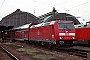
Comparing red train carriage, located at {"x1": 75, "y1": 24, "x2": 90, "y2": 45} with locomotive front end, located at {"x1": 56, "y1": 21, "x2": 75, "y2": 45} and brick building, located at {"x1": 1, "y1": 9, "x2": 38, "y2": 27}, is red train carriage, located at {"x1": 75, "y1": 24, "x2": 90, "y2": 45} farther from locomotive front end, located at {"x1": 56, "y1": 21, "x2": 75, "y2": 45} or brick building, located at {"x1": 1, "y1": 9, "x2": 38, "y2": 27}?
brick building, located at {"x1": 1, "y1": 9, "x2": 38, "y2": 27}

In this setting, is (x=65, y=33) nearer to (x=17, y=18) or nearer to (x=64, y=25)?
(x=64, y=25)

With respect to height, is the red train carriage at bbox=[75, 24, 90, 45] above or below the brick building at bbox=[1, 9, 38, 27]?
below

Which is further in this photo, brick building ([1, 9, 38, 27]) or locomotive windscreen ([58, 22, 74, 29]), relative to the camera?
brick building ([1, 9, 38, 27])

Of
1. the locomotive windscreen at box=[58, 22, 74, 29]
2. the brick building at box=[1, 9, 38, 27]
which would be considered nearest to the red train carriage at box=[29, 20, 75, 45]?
the locomotive windscreen at box=[58, 22, 74, 29]

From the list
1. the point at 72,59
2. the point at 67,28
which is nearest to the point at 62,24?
the point at 67,28

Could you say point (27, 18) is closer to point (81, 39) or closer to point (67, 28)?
point (81, 39)

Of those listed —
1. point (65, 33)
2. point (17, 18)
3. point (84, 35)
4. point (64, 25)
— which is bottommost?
point (84, 35)

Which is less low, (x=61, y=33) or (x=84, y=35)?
(x=61, y=33)

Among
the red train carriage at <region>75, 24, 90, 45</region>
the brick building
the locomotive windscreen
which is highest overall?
the brick building

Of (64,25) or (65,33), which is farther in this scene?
(64,25)

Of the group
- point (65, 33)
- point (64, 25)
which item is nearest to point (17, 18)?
point (64, 25)

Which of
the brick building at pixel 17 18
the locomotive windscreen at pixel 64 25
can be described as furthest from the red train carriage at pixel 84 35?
the brick building at pixel 17 18

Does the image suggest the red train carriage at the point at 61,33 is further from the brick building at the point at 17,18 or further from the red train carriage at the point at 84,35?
the brick building at the point at 17,18

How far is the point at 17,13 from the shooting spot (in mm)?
76688
